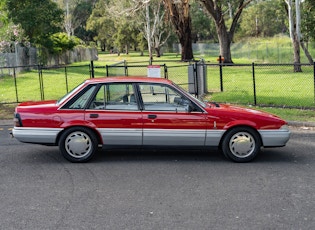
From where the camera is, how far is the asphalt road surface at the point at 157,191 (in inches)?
198

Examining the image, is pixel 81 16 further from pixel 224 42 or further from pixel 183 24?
pixel 224 42

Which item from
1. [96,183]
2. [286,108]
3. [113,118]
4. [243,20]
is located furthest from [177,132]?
[243,20]

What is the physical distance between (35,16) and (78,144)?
3069 cm

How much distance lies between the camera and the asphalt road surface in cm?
504

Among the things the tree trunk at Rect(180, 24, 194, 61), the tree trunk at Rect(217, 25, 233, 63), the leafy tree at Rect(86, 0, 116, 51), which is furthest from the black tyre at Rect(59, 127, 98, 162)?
the leafy tree at Rect(86, 0, 116, 51)

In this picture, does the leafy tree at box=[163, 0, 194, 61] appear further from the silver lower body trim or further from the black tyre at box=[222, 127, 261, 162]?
the silver lower body trim

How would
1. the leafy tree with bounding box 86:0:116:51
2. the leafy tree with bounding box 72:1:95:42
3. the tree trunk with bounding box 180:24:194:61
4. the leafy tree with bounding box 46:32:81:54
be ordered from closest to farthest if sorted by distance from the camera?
the leafy tree with bounding box 46:32:81:54 → the tree trunk with bounding box 180:24:194:61 → the leafy tree with bounding box 86:0:116:51 → the leafy tree with bounding box 72:1:95:42

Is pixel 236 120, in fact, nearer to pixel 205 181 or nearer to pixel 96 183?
pixel 205 181

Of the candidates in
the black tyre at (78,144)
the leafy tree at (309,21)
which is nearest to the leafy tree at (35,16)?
the leafy tree at (309,21)

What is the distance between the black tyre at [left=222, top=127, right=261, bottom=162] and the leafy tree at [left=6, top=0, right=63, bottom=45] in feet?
99.1

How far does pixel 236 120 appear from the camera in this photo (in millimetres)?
7555

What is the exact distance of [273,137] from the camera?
25.0 ft

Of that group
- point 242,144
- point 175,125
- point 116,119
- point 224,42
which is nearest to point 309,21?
point 224,42

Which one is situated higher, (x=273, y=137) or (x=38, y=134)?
(x=38, y=134)
